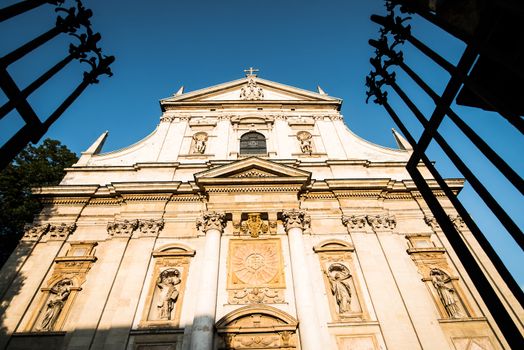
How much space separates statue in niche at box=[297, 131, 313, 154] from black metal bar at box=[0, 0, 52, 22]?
Result: 525 inches

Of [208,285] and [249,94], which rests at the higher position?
[249,94]

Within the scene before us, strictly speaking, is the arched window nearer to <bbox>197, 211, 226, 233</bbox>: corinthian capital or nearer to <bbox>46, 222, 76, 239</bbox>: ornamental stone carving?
<bbox>197, 211, 226, 233</bbox>: corinthian capital

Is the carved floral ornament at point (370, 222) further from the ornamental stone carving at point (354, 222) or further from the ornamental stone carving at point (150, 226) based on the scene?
the ornamental stone carving at point (150, 226)

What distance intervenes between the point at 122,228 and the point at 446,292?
39.4ft

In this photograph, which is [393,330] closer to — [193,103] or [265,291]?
[265,291]

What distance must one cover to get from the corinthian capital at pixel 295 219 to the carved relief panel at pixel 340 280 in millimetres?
990

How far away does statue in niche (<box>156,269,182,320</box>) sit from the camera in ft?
32.7

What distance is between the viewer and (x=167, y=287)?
10.6 m

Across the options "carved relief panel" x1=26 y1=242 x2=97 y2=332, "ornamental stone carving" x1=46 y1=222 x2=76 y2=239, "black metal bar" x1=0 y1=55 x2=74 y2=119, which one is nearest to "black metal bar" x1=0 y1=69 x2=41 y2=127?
"black metal bar" x1=0 y1=55 x2=74 y2=119

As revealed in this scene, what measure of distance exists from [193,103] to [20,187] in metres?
10.1

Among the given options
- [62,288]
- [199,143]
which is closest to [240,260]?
[62,288]

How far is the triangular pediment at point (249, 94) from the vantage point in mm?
18562

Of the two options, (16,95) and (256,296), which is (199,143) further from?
(16,95)

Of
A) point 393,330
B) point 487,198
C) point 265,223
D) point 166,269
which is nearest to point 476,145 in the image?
point 487,198
